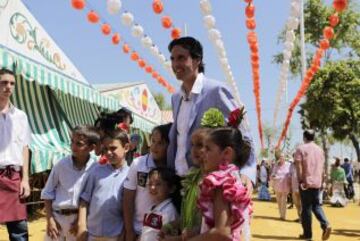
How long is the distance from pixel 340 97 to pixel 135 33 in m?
11.3

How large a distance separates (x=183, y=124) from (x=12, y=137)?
1.78 meters

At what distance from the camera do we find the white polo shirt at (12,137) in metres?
3.90

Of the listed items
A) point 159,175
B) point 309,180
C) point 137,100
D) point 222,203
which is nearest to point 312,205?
point 309,180

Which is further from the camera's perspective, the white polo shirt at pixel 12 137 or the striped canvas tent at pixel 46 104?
the striped canvas tent at pixel 46 104

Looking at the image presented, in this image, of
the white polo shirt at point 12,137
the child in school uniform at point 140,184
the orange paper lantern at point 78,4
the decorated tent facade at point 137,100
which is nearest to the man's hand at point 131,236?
the child in school uniform at point 140,184

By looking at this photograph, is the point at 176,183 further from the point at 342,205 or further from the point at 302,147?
the point at 342,205

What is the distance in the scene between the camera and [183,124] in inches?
111

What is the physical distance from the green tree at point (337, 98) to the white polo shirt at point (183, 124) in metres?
15.4

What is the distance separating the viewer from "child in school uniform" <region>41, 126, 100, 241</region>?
142 inches

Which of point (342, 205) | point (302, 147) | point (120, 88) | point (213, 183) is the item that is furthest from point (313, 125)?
point (213, 183)

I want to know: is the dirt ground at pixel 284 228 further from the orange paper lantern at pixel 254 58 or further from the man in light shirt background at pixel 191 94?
the man in light shirt background at pixel 191 94

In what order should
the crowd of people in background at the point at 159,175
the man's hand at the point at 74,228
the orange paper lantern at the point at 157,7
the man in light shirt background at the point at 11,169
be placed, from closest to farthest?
the crowd of people in background at the point at 159,175 → the man's hand at the point at 74,228 → the man in light shirt background at the point at 11,169 → the orange paper lantern at the point at 157,7

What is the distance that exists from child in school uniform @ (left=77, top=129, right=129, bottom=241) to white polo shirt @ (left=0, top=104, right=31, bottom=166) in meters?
0.88

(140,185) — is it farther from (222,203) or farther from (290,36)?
(290,36)
